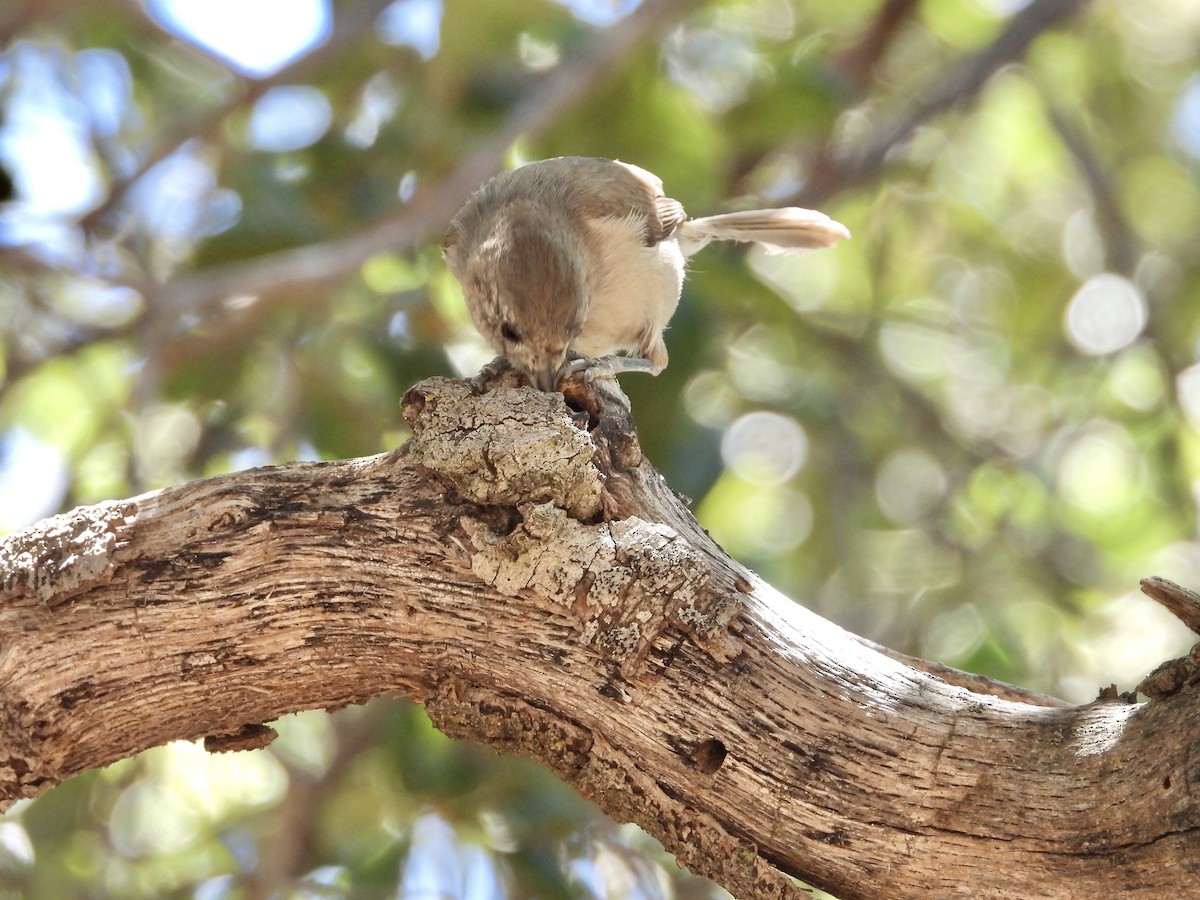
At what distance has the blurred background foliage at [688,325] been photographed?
471 centimetres

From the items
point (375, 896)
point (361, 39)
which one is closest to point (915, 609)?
point (375, 896)

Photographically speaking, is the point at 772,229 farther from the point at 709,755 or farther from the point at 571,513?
the point at 709,755

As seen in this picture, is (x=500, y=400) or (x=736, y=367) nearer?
(x=500, y=400)

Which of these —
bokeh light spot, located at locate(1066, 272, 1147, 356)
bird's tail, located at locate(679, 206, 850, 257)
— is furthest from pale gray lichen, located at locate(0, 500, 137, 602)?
bokeh light spot, located at locate(1066, 272, 1147, 356)

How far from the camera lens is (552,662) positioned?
8.02 feet

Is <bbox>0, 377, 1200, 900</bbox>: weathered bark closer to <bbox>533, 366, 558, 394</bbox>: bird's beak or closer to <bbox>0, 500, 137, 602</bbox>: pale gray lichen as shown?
<bbox>0, 500, 137, 602</bbox>: pale gray lichen

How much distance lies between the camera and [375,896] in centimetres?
430

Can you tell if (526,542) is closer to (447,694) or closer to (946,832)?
(447,694)

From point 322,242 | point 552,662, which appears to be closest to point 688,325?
point 322,242

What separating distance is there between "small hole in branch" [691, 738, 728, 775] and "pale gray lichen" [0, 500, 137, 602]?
48.7 inches

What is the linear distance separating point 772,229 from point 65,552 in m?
3.06

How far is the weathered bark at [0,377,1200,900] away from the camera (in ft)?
7.51

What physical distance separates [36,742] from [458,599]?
902 mm

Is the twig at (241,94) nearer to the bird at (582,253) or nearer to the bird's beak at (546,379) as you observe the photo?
the bird at (582,253)
